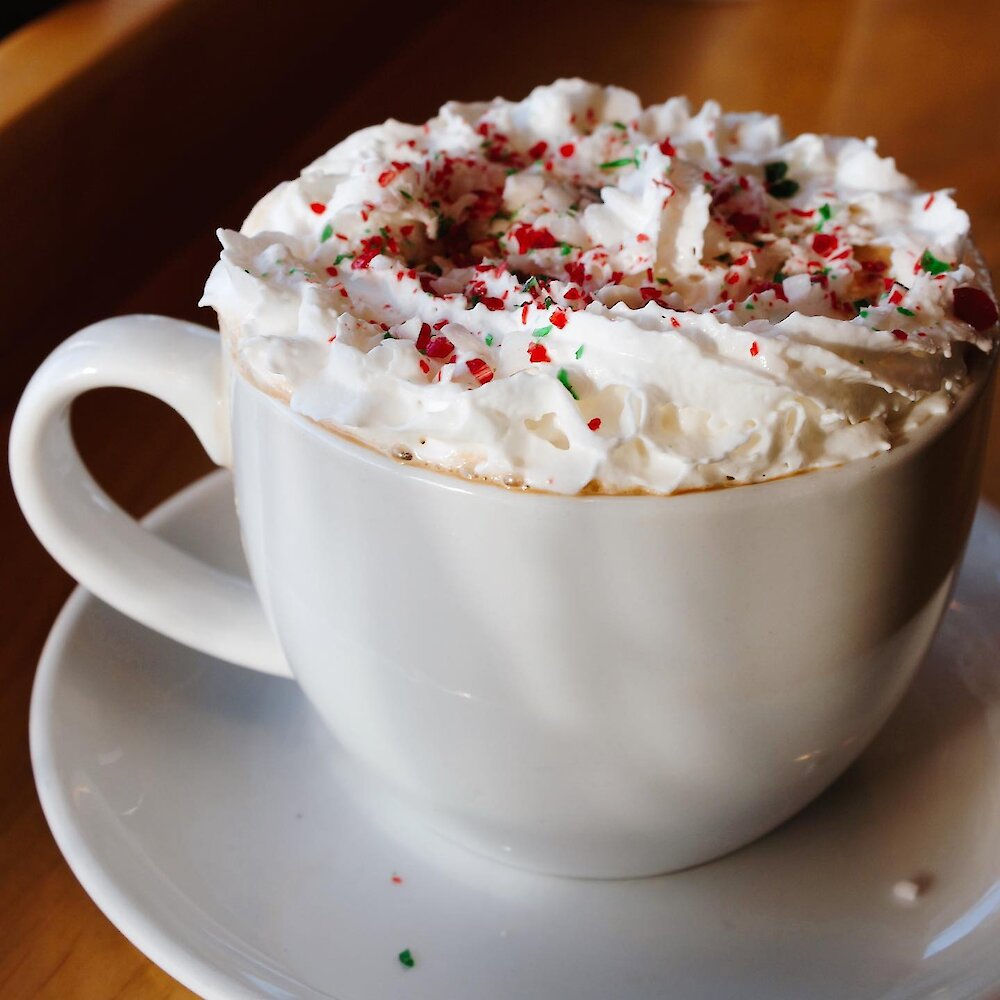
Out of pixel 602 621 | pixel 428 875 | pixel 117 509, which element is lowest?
pixel 428 875

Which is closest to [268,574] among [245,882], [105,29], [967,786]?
[245,882]

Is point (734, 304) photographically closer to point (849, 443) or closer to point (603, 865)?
point (849, 443)

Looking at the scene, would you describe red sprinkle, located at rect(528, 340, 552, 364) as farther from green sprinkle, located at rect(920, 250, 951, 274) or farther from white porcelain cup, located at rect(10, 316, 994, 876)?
green sprinkle, located at rect(920, 250, 951, 274)

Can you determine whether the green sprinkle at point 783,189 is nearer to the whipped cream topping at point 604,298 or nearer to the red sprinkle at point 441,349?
the whipped cream topping at point 604,298

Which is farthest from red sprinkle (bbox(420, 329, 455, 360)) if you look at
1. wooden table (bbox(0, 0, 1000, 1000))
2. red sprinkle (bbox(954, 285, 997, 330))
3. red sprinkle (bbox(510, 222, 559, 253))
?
wooden table (bbox(0, 0, 1000, 1000))

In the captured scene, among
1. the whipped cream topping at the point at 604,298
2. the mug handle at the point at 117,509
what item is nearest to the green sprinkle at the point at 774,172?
the whipped cream topping at the point at 604,298

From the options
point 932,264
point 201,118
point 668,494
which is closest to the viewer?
point 668,494

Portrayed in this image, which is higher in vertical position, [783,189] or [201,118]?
[783,189]

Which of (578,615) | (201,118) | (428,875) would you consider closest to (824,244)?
(578,615)

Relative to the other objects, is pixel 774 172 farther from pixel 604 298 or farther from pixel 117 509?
pixel 117 509
